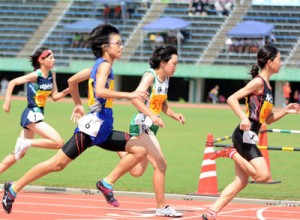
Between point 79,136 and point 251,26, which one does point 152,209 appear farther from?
point 251,26

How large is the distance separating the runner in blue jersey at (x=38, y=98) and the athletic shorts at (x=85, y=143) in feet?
9.06

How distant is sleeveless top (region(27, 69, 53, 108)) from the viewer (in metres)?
13.2

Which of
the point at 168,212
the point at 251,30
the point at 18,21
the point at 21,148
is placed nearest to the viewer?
the point at 168,212

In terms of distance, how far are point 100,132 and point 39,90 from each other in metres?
3.51

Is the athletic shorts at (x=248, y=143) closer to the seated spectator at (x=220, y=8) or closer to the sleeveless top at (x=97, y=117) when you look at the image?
the sleeveless top at (x=97, y=117)

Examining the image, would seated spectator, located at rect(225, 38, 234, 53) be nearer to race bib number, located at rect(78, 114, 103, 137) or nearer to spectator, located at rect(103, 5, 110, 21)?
spectator, located at rect(103, 5, 110, 21)

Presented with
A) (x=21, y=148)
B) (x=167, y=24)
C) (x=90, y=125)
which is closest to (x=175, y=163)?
(x=21, y=148)

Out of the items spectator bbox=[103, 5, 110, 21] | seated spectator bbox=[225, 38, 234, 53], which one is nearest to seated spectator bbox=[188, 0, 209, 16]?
seated spectator bbox=[225, 38, 234, 53]

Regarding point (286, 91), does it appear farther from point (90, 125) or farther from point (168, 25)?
point (90, 125)

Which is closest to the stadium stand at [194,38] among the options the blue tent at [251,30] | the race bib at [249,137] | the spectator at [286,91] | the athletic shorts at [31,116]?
the blue tent at [251,30]

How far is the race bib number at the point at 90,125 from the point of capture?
9883 mm

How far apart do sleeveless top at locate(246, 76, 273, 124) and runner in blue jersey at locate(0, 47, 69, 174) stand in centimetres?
357

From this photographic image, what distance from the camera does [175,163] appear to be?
18.1m

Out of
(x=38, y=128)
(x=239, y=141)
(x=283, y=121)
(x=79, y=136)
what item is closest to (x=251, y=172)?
(x=239, y=141)
